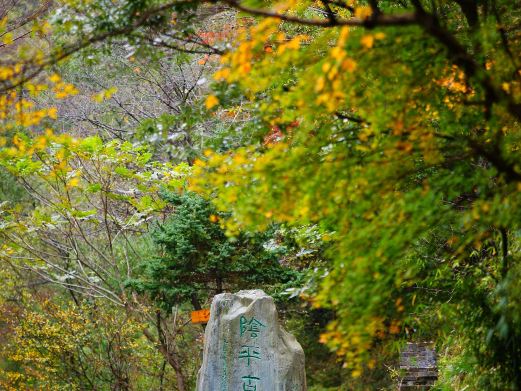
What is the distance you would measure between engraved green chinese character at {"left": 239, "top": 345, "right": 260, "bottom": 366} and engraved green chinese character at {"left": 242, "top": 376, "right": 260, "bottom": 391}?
121mm

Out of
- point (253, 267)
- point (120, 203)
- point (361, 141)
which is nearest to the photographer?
point (361, 141)

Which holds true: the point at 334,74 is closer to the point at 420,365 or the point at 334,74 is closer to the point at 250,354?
the point at 250,354

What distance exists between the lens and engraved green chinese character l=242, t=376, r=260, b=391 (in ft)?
19.7

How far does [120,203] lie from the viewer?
10.1 m

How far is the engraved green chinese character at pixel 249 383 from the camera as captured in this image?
6.00 metres

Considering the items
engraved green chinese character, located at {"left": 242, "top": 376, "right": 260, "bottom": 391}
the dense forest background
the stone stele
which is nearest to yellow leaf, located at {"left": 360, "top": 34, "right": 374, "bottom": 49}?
the dense forest background

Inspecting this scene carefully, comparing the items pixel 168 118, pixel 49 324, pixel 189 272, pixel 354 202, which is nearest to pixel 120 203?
pixel 49 324

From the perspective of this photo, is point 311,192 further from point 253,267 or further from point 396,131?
point 253,267

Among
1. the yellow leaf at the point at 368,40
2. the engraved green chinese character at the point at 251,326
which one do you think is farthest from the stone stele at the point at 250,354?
the yellow leaf at the point at 368,40

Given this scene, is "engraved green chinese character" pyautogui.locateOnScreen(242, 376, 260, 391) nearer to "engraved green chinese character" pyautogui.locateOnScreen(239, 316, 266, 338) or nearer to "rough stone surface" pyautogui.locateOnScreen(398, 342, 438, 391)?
"engraved green chinese character" pyautogui.locateOnScreen(239, 316, 266, 338)

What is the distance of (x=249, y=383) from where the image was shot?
601cm

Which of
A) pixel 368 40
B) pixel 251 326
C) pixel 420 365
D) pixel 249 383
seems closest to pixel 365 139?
pixel 368 40

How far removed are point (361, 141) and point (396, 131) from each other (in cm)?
44

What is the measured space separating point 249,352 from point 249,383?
262 mm
